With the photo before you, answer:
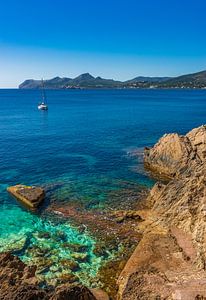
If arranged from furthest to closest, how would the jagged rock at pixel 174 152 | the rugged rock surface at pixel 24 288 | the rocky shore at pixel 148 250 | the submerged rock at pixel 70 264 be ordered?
the jagged rock at pixel 174 152 < the submerged rock at pixel 70 264 < the rocky shore at pixel 148 250 < the rugged rock surface at pixel 24 288

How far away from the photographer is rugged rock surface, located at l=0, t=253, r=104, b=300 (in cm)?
1845

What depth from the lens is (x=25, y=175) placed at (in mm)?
56500

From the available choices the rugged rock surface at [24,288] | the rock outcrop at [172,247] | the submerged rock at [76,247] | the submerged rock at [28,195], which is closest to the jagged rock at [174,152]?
the rock outcrop at [172,247]

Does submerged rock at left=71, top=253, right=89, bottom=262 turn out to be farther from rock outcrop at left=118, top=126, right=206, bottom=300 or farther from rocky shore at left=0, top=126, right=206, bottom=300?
rock outcrop at left=118, top=126, right=206, bottom=300

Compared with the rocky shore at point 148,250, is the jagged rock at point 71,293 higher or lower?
higher

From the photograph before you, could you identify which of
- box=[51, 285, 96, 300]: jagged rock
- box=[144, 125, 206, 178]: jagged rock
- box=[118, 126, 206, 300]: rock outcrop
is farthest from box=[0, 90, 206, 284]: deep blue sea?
box=[51, 285, 96, 300]: jagged rock

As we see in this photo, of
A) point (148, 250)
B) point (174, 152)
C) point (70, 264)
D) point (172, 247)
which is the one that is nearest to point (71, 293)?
point (70, 264)

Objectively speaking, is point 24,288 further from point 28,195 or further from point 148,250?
point 28,195

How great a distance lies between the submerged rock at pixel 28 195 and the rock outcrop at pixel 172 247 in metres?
13.7

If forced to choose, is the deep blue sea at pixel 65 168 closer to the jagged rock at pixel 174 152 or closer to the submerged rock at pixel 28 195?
the submerged rock at pixel 28 195

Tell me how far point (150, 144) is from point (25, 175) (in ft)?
112

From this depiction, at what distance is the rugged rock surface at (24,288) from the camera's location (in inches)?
727

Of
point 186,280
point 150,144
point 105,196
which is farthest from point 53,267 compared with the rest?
point 150,144

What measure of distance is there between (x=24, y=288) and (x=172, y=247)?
16021 mm
